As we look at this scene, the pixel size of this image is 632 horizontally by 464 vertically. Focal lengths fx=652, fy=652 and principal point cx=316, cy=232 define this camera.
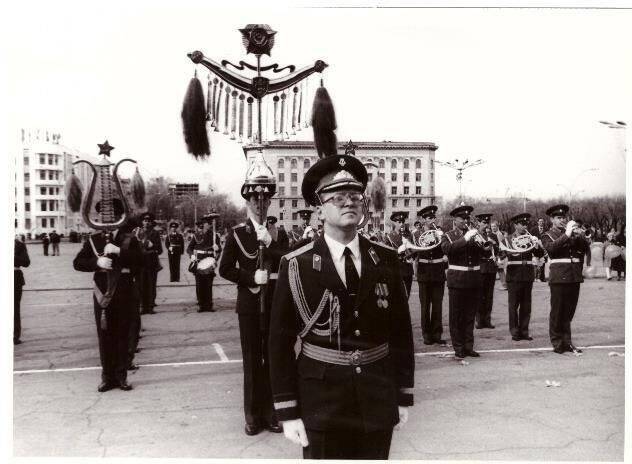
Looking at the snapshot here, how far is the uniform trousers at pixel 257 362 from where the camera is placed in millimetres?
4676

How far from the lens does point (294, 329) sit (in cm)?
313

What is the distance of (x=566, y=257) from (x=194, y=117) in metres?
4.49

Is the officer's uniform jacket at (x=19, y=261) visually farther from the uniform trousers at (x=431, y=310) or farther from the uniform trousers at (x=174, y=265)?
the uniform trousers at (x=174, y=265)

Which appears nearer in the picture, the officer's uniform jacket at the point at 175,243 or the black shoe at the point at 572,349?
the black shoe at the point at 572,349

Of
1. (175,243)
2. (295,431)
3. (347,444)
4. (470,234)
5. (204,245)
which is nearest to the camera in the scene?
(295,431)

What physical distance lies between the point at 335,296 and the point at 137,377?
382cm

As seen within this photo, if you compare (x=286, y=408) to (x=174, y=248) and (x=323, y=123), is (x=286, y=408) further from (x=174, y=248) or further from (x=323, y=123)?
(x=174, y=248)

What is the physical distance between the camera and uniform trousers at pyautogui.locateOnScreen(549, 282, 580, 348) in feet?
23.4

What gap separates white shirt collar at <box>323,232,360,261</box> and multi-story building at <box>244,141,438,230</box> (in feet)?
3.80

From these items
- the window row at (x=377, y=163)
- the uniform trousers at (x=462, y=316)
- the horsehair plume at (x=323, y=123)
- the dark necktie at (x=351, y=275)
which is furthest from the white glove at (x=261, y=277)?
the uniform trousers at (x=462, y=316)

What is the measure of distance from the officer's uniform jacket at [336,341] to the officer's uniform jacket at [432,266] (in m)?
5.37

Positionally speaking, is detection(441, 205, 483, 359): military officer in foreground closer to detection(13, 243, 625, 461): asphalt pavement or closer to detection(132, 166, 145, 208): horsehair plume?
detection(13, 243, 625, 461): asphalt pavement

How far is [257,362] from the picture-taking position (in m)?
4.71

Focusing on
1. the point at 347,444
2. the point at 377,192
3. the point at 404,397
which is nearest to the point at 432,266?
the point at 377,192
